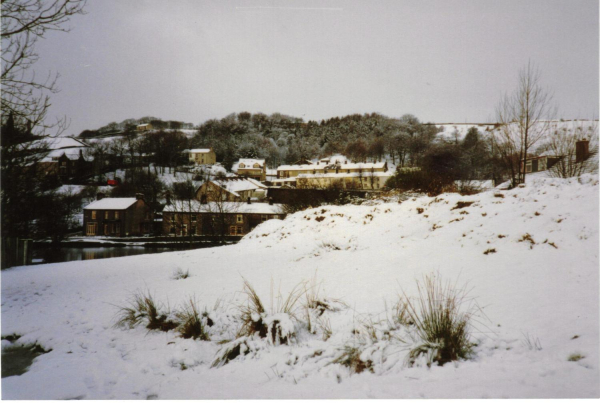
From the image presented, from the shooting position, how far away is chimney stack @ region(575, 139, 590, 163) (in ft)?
14.5

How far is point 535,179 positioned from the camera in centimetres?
536

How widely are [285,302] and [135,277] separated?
9.25 feet

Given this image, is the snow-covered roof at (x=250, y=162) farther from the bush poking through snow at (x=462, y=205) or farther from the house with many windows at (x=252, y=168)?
the bush poking through snow at (x=462, y=205)

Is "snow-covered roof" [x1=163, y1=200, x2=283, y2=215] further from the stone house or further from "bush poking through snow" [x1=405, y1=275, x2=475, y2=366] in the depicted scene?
"bush poking through snow" [x1=405, y1=275, x2=475, y2=366]

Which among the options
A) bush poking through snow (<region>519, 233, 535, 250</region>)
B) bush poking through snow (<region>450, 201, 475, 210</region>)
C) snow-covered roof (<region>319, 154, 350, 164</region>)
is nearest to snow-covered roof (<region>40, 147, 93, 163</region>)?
snow-covered roof (<region>319, 154, 350, 164</region>)

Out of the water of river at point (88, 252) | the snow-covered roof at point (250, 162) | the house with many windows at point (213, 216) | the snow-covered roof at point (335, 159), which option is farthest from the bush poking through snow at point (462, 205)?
the water of river at point (88, 252)

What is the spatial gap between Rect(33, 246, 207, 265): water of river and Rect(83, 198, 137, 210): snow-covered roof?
121 centimetres

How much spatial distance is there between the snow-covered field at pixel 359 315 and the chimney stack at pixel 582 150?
1.61 ft

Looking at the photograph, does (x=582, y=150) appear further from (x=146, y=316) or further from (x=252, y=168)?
(x=146, y=316)

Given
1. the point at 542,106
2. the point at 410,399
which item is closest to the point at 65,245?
the point at 410,399

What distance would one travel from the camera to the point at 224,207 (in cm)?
921

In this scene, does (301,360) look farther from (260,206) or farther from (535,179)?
(260,206)

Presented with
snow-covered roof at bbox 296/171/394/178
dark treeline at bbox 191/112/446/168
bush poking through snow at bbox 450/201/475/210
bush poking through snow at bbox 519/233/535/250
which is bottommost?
bush poking through snow at bbox 519/233/535/250

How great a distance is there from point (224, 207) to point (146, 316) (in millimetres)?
6034
